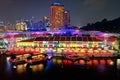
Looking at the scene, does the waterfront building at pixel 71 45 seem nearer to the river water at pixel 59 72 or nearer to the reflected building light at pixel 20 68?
the river water at pixel 59 72

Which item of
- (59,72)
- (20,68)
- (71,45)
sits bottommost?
(59,72)

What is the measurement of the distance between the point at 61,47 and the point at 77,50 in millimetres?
1724

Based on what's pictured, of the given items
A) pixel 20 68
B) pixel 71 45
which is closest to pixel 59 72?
pixel 20 68

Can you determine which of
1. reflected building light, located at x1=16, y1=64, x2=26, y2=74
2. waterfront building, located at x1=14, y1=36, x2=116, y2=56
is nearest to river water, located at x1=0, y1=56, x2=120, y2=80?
reflected building light, located at x1=16, y1=64, x2=26, y2=74

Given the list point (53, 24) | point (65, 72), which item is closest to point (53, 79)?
point (65, 72)

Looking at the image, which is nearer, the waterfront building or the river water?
the river water

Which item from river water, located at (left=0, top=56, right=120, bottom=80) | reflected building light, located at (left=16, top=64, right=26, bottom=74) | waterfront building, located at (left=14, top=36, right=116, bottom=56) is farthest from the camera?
waterfront building, located at (left=14, top=36, right=116, bottom=56)

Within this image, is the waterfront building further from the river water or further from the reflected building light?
the reflected building light

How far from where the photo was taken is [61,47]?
26.3 m

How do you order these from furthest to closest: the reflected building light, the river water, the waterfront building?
1. the waterfront building
2. the reflected building light
3. the river water

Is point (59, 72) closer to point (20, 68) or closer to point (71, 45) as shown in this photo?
point (20, 68)

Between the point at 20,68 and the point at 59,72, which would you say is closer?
the point at 59,72

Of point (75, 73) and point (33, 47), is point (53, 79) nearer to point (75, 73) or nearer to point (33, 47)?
point (75, 73)

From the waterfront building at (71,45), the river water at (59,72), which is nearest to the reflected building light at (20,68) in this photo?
the river water at (59,72)
